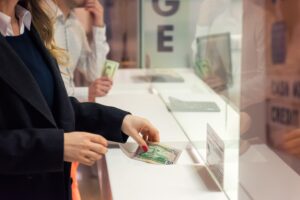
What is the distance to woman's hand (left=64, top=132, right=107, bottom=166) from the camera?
112 centimetres

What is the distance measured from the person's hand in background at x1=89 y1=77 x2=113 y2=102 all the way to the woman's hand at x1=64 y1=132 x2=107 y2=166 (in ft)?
3.73

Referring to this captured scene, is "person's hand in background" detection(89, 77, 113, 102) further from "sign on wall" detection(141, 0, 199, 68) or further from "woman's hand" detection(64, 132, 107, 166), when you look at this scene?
"woman's hand" detection(64, 132, 107, 166)

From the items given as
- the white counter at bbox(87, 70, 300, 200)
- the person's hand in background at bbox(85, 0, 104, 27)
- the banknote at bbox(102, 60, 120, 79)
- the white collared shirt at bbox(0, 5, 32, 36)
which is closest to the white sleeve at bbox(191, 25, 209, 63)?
the white counter at bbox(87, 70, 300, 200)

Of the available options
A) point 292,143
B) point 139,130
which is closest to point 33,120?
point 139,130

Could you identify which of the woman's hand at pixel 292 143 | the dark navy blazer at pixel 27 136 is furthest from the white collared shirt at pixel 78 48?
the woman's hand at pixel 292 143

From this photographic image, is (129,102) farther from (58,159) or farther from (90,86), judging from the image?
(58,159)

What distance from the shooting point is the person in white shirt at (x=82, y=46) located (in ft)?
7.18

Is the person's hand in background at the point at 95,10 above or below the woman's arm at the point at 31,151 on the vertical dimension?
above

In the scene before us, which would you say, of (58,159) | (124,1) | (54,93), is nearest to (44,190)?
(58,159)

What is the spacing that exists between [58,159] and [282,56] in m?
0.51

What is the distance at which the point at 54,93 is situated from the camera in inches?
47.9

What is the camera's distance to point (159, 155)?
144 cm

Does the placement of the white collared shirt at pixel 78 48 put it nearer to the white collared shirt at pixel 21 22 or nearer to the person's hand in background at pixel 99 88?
the person's hand in background at pixel 99 88

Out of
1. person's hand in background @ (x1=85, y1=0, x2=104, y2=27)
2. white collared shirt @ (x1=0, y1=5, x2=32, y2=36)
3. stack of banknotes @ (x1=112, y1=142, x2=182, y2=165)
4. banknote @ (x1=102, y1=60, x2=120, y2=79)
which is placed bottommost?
stack of banknotes @ (x1=112, y1=142, x2=182, y2=165)
